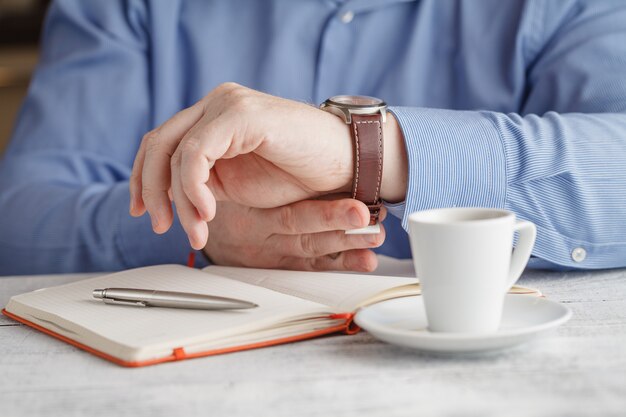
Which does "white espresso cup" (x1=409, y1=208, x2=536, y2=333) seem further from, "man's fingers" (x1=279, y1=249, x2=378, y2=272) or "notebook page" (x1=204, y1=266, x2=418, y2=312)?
"man's fingers" (x1=279, y1=249, x2=378, y2=272)

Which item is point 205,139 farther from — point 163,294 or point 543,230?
point 543,230

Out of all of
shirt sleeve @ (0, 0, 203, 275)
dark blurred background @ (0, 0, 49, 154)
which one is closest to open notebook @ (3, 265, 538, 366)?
shirt sleeve @ (0, 0, 203, 275)

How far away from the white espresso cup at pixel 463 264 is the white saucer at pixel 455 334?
24 mm

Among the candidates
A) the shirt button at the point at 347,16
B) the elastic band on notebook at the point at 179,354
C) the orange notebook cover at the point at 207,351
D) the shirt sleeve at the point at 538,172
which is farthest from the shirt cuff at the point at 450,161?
the shirt button at the point at 347,16

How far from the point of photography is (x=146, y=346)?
27.1 inches

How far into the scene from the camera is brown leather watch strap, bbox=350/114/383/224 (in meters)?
0.93

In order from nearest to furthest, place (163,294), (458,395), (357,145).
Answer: (458,395) < (163,294) < (357,145)

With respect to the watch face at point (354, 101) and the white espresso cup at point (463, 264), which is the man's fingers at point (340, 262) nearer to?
the watch face at point (354, 101)

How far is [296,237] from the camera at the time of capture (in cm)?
104

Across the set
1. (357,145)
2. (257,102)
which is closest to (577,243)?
(357,145)

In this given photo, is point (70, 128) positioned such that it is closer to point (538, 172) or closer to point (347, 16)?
point (347, 16)

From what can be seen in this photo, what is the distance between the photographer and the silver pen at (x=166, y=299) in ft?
2.58

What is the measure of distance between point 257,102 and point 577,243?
45 cm

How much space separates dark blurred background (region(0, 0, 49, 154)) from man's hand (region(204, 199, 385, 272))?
9.50 feet
